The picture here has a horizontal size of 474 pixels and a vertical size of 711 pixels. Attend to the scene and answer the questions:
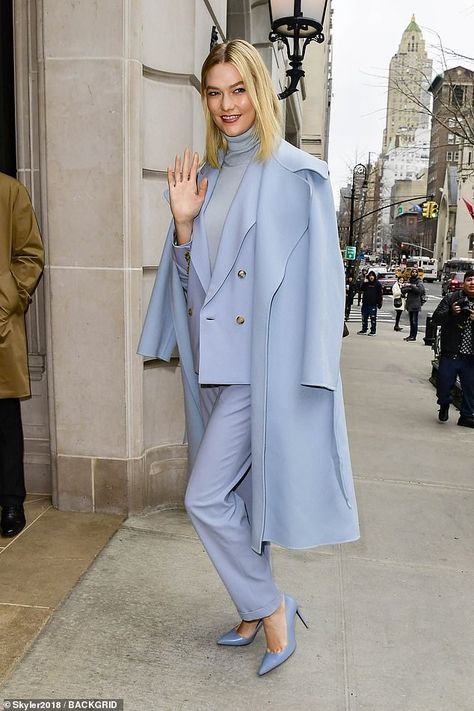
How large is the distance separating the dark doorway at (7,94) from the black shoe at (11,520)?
2.09m

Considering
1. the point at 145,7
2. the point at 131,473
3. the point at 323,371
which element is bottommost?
the point at 131,473

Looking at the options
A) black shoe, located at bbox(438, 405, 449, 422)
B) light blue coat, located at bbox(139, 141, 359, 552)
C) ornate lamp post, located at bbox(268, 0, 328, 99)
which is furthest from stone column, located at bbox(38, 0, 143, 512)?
black shoe, located at bbox(438, 405, 449, 422)

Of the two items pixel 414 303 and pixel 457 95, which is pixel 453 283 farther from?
pixel 457 95

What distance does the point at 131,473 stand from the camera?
4.26 meters

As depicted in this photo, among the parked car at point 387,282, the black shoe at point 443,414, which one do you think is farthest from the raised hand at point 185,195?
the parked car at point 387,282

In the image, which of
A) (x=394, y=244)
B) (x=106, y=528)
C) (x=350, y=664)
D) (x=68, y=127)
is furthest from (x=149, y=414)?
(x=394, y=244)

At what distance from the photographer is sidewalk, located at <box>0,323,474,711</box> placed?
8.48 feet

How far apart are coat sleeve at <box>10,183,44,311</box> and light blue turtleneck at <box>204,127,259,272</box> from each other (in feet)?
5.26

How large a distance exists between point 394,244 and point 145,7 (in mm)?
138934

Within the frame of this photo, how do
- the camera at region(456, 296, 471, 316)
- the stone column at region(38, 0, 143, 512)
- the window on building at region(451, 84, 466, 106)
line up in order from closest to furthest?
1. the stone column at region(38, 0, 143, 512)
2. the camera at region(456, 296, 471, 316)
3. the window on building at region(451, 84, 466, 106)

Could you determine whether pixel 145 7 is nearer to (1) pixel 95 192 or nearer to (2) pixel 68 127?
(2) pixel 68 127

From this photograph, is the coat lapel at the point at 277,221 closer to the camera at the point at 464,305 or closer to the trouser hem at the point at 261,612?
the trouser hem at the point at 261,612

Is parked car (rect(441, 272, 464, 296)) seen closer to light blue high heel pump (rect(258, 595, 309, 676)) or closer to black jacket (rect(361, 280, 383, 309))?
black jacket (rect(361, 280, 383, 309))

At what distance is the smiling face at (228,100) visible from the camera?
96.6 inches
